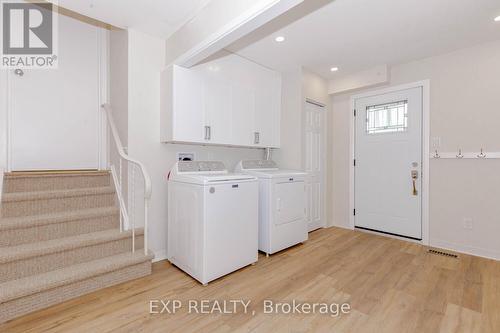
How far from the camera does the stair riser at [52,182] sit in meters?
2.28

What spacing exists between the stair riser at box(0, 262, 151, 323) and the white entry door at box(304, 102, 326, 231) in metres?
2.39

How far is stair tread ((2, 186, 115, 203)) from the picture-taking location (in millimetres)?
2086

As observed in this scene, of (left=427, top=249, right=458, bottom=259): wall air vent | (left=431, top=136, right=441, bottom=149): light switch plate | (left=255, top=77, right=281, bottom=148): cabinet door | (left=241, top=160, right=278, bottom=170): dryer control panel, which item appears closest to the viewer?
(left=427, top=249, right=458, bottom=259): wall air vent

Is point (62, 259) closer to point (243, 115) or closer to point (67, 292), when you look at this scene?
point (67, 292)

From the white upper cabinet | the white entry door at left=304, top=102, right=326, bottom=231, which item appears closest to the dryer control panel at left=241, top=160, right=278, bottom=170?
the white upper cabinet

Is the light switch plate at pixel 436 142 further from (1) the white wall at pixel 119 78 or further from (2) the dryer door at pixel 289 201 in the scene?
(1) the white wall at pixel 119 78

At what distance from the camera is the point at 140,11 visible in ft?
7.13

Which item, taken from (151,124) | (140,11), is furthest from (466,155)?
(140,11)

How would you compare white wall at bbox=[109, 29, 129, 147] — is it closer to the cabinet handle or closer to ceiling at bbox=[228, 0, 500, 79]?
the cabinet handle

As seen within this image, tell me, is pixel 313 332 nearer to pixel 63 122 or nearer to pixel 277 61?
pixel 277 61

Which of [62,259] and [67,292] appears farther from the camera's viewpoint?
[62,259]

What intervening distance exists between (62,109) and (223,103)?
189 centimetres

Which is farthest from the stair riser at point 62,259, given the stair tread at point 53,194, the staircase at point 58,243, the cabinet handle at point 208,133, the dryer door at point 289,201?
the dryer door at point 289,201

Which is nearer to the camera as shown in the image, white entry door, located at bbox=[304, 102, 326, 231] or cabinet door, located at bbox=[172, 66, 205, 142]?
cabinet door, located at bbox=[172, 66, 205, 142]
